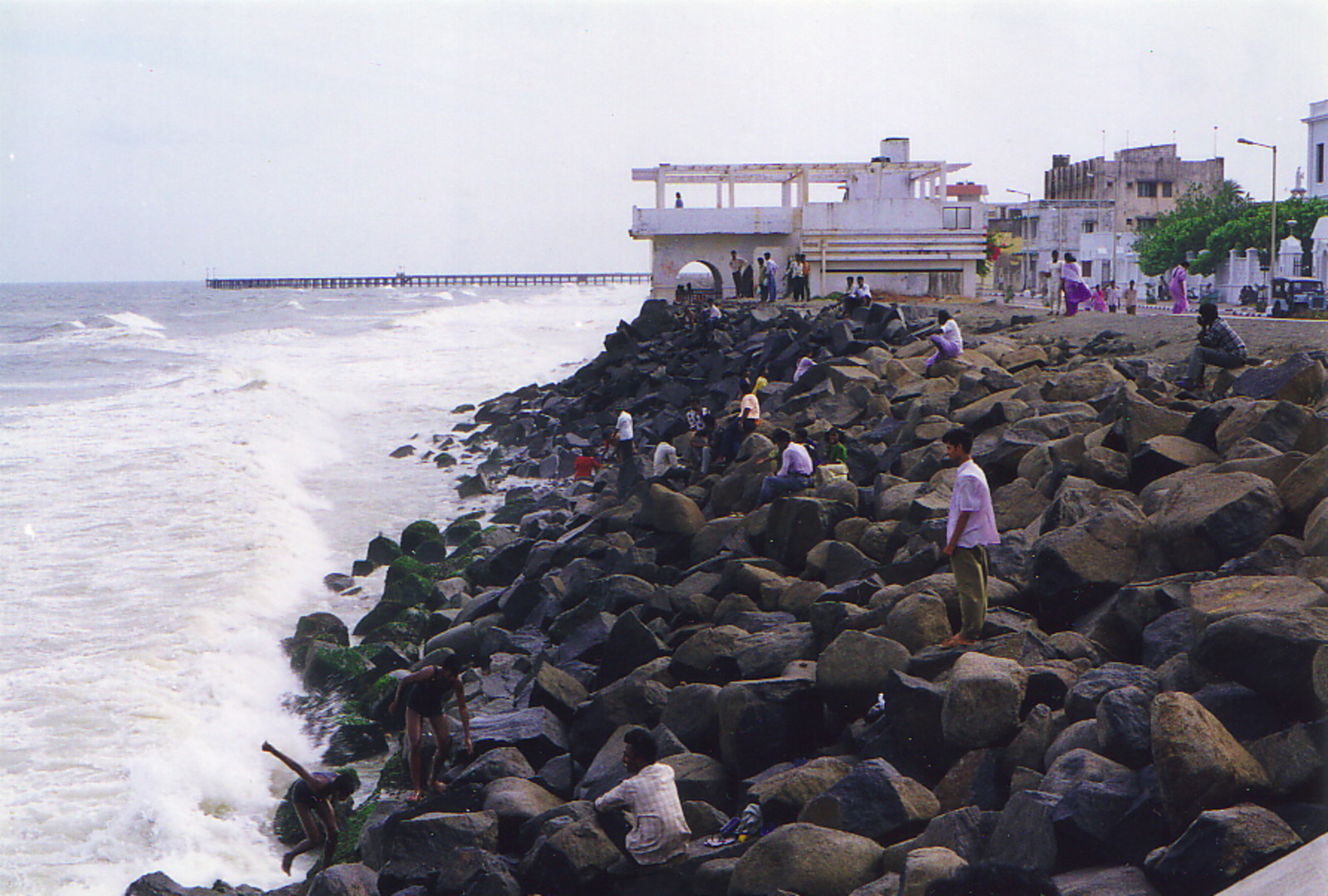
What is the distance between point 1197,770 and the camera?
4523mm

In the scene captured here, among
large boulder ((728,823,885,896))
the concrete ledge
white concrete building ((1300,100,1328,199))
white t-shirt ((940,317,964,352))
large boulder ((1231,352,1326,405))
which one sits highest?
white concrete building ((1300,100,1328,199))

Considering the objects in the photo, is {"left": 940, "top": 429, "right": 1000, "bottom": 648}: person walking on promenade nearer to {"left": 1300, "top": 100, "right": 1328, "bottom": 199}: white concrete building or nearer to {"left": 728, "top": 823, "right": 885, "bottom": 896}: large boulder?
{"left": 728, "top": 823, "right": 885, "bottom": 896}: large boulder


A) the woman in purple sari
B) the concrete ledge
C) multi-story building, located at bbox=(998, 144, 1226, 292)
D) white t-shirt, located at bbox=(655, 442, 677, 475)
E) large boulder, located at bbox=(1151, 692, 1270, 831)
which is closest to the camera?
the concrete ledge

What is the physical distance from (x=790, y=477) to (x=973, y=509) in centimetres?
459

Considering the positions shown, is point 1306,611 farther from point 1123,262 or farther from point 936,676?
point 1123,262

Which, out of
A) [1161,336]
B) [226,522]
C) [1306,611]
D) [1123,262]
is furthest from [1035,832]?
[1123,262]

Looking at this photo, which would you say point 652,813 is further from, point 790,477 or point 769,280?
point 769,280

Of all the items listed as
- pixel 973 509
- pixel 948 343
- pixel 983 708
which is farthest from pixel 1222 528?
pixel 948 343

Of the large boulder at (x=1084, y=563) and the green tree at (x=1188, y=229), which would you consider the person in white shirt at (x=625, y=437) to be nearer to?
the large boulder at (x=1084, y=563)

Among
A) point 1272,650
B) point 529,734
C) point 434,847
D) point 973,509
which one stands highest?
point 973,509

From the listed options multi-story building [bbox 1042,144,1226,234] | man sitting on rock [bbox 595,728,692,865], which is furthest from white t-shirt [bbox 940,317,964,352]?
multi-story building [bbox 1042,144,1226,234]

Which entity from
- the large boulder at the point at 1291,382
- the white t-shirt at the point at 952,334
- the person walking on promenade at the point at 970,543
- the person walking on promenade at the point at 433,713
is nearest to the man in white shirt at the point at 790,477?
the large boulder at the point at 1291,382

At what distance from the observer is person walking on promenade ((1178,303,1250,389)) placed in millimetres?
11109

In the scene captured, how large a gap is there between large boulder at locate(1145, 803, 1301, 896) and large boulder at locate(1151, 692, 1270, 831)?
0.19 metres
